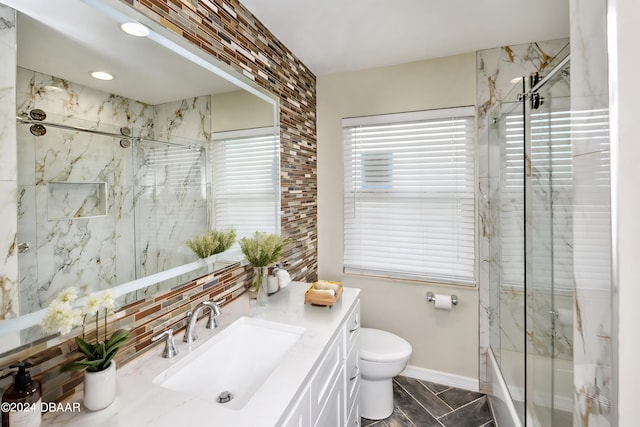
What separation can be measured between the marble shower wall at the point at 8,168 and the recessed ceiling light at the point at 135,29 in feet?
1.05

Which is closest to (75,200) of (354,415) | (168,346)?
(168,346)

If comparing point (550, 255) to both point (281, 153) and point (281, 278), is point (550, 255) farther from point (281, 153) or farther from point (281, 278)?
point (281, 153)

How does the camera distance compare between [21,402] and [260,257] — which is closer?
[21,402]

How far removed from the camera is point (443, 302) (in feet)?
7.10

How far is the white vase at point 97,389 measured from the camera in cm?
78

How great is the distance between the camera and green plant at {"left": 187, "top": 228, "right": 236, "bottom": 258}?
1359 mm

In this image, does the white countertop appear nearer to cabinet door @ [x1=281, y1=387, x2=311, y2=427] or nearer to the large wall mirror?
cabinet door @ [x1=281, y1=387, x2=311, y2=427]

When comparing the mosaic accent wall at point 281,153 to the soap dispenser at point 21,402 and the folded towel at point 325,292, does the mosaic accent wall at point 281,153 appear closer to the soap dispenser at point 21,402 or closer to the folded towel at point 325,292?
the soap dispenser at point 21,402

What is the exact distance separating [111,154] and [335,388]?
1.28m

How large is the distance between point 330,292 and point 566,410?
109 centimetres

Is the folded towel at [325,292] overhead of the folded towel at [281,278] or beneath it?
beneath

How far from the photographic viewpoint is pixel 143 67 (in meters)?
1.09

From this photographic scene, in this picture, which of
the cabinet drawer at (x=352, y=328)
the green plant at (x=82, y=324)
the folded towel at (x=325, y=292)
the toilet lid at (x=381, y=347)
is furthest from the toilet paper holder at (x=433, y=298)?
the green plant at (x=82, y=324)

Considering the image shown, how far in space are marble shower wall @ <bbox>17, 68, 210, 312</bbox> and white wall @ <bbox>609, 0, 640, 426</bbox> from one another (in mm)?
1320
